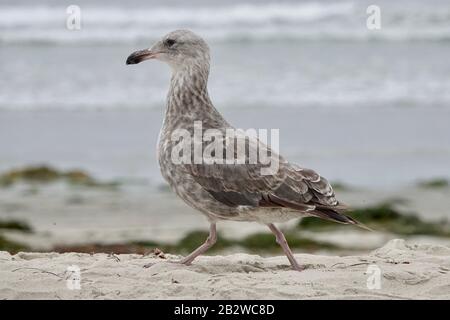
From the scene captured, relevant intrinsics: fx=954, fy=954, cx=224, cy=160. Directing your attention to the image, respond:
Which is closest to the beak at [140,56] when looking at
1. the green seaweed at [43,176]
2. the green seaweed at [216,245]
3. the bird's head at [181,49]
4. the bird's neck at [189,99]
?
the bird's head at [181,49]

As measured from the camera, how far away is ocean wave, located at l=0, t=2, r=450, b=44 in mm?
26188

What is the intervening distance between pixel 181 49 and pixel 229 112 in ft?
36.0

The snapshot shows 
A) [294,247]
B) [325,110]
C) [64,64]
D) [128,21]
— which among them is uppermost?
[128,21]

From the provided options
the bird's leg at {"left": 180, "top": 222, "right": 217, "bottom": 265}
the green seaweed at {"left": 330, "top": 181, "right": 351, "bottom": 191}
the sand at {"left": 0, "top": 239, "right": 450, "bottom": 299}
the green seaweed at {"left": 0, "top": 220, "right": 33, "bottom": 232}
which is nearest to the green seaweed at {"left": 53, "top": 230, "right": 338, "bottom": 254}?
the green seaweed at {"left": 0, "top": 220, "right": 33, "bottom": 232}

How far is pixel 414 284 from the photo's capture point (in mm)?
6293

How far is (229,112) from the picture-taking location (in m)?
17.9

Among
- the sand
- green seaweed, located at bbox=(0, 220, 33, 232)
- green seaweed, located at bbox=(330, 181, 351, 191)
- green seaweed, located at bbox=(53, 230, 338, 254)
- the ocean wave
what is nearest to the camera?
the sand

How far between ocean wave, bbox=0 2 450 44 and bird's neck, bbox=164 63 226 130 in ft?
62.8

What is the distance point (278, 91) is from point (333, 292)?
1419cm

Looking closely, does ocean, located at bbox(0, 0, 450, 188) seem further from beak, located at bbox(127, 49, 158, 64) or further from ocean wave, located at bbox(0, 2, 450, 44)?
beak, located at bbox(127, 49, 158, 64)

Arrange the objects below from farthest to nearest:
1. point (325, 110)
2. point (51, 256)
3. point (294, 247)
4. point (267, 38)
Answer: point (267, 38)
point (325, 110)
point (294, 247)
point (51, 256)
